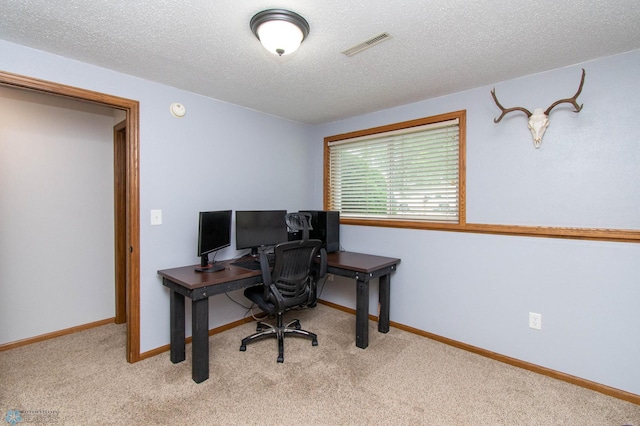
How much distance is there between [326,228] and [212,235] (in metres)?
1.29

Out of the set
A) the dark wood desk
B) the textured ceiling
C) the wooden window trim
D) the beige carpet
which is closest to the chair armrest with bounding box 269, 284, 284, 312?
the dark wood desk

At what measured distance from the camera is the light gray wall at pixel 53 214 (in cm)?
267

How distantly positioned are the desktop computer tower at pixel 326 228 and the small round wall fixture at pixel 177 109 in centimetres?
159

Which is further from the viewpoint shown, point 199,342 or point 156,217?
point 156,217

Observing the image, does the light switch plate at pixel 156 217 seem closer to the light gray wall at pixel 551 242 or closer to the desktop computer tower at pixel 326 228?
the desktop computer tower at pixel 326 228

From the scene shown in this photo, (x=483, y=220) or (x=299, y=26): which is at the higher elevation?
(x=299, y=26)

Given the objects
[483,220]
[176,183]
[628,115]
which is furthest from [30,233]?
[628,115]

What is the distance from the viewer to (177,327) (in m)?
2.50

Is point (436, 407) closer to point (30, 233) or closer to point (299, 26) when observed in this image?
point (299, 26)

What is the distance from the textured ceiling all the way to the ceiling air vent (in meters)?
0.04

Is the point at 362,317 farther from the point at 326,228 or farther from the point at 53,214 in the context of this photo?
the point at 53,214

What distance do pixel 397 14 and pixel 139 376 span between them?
2.98m

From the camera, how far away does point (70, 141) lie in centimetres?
300

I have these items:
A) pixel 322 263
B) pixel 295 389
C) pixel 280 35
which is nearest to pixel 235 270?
pixel 322 263
